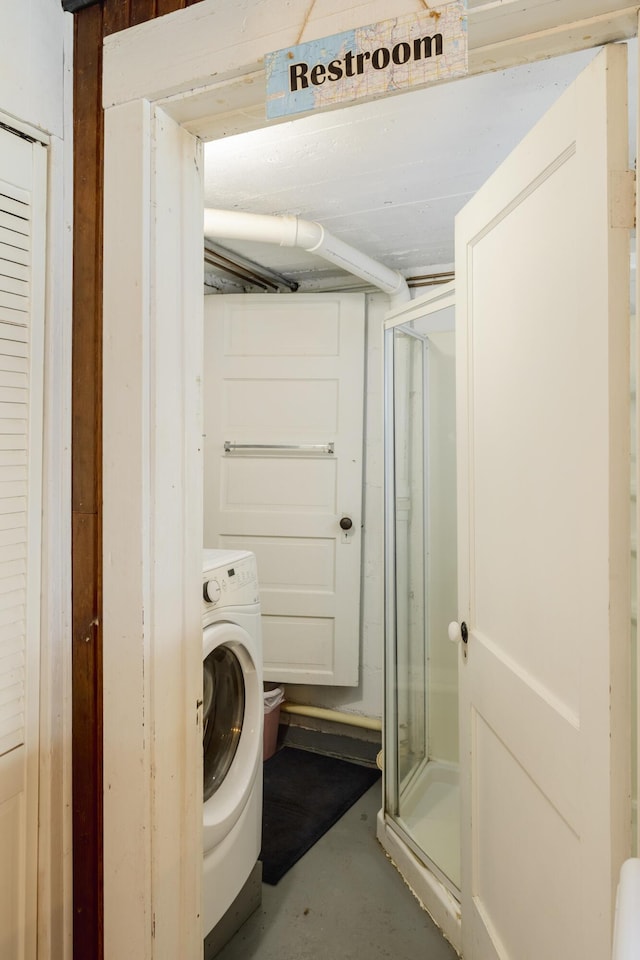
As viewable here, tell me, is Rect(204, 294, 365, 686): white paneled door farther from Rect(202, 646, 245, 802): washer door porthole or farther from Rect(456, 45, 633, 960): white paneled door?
Rect(456, 45, 633, 960): white paneled door

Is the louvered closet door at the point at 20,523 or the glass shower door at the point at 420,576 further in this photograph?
the glass shower door at the point at 420,576

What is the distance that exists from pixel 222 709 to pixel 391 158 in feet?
5.61

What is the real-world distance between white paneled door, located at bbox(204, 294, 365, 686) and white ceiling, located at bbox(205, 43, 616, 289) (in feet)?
1.35

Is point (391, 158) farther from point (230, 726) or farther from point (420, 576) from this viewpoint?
point (230, 726)

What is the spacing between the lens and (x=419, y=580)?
2.26m

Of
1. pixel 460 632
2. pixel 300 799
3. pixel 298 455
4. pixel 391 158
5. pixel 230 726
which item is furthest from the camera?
pixel 298 455

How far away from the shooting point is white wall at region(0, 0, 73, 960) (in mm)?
1102

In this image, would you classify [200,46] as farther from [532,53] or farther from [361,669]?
[361,669]

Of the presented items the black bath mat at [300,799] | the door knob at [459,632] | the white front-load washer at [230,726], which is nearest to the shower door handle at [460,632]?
the door knob at [459,632]

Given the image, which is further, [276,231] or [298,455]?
[298,455]

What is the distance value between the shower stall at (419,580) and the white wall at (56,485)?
1.23 m

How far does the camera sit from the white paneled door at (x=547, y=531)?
2.87 feet

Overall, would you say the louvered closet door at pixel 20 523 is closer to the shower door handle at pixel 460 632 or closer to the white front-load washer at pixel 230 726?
the white front-load washer at pixel 230 726

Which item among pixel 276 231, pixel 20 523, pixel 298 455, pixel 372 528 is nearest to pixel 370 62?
pixel 20 523
